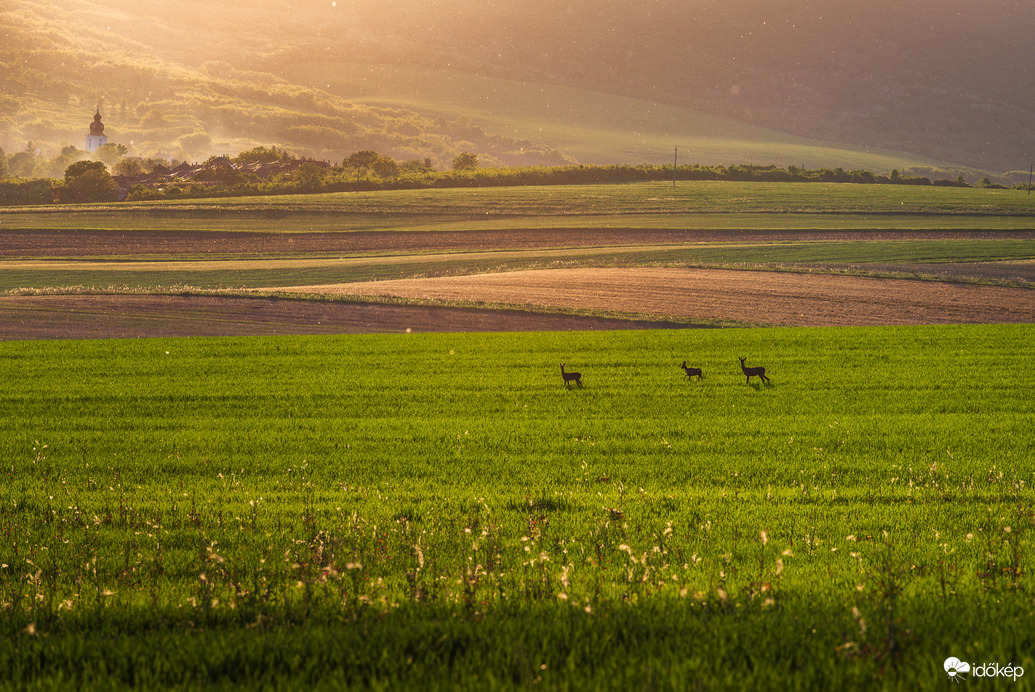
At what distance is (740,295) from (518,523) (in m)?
38.3

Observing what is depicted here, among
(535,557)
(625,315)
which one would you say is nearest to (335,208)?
(625,315)

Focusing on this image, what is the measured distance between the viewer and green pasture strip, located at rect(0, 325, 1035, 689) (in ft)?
15.0

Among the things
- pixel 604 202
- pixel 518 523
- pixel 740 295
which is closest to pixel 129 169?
pixel 604 202

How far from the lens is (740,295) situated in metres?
44.2

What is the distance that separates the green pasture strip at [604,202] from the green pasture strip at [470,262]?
26.3m

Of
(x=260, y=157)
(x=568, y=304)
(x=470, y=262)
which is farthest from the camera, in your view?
(x=260, y=157)

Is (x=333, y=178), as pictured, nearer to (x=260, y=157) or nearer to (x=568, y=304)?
(x=260, y=157)

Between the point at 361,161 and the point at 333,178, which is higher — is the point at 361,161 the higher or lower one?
the higher one

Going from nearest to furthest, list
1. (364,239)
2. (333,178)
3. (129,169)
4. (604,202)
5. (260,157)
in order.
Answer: (364,239) < (604,202) < (333,178) < (129,169) < (260,157)

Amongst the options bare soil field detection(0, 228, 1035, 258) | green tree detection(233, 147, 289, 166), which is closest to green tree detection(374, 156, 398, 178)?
green tree detection(233, 147, 289, 166)

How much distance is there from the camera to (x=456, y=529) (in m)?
8.11

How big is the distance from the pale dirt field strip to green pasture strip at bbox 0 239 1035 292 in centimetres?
665

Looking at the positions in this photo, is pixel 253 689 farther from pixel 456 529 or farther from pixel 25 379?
pixel 25 379

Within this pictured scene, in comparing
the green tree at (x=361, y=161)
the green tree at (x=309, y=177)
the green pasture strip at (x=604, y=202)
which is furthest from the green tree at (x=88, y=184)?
the green tree at (x=361, y=161)
